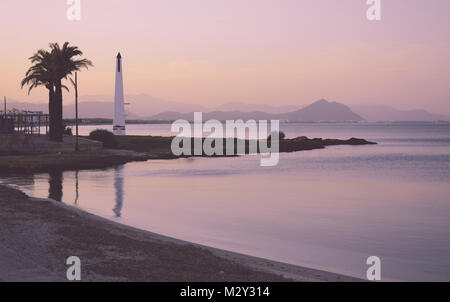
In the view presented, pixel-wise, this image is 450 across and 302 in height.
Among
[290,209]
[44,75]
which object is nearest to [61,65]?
[44,75]

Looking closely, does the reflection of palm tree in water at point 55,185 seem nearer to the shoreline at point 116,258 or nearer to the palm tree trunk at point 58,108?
the shoreline at point 116,258

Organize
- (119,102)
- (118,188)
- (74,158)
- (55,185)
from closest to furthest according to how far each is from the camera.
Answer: (55,185) < (118,188) < (74,158) < (119,102)

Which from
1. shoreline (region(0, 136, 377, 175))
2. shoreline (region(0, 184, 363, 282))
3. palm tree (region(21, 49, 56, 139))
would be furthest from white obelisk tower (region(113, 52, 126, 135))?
shoreline (region(0, 184, 363, 282))

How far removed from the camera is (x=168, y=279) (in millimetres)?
9984

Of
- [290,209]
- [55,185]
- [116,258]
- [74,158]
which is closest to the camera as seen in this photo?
[116,258]

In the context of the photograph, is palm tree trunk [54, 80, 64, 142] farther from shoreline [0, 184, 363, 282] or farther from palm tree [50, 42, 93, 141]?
shoreline [0, 184, 363, 282]

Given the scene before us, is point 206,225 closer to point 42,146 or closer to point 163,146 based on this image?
point 42,146

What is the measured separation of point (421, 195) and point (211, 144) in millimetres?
49787

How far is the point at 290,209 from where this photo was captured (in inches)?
971

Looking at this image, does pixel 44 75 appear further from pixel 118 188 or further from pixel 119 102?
pixel 119 102

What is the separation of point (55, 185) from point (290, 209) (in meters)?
14.1

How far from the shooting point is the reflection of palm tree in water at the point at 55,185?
26.0 metres
